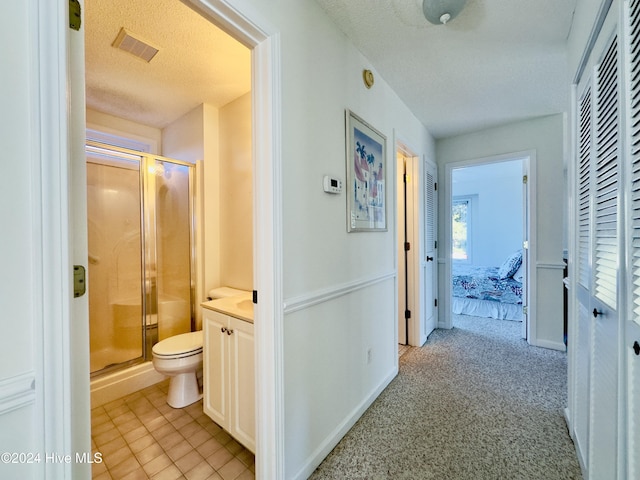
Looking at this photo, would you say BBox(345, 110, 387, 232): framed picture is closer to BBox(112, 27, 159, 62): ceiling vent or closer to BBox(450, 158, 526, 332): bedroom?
BBox(112, 27, 159, 62): ceiling vent

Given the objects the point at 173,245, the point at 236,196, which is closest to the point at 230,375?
the point at 236,196

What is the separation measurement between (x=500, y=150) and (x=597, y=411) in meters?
2.85

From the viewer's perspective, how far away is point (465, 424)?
68.4 inches

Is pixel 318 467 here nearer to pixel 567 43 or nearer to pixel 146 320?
pixel 146 320

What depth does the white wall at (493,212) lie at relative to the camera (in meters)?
5.78

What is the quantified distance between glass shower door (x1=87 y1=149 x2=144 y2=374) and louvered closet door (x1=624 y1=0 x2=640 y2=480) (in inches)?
120

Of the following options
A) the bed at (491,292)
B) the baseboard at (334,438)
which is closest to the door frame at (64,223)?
the baseboard at (334,438)

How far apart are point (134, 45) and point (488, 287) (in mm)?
5416

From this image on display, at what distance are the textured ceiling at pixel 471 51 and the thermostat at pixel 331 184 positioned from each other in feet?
3.06

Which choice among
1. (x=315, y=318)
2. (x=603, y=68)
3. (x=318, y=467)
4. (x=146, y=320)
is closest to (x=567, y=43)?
(x=603, y=68)

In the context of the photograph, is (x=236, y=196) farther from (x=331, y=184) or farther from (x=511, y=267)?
(x=511, y=267)

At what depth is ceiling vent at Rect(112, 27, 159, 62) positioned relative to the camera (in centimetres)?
165

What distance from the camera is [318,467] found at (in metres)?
1.44

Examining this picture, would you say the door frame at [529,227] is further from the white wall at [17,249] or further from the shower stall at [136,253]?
the white wall at [17,249]
